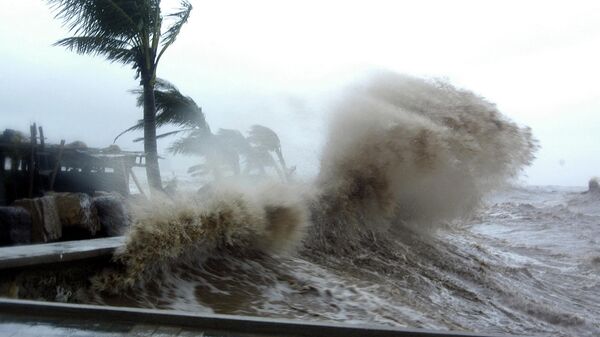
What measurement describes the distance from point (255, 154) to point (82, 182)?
25.4 ft

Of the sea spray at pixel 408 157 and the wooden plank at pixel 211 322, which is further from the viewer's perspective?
the sea spray at pixel 408 157

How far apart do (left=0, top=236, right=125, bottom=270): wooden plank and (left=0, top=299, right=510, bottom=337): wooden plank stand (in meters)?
0.89

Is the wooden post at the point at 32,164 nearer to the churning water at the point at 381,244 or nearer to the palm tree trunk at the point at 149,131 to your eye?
the palm tree trunk at the point at 149,131

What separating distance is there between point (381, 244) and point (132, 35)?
8561 millimetres

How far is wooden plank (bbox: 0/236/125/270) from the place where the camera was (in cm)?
325

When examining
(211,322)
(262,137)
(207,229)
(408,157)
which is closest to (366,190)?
(408,157)

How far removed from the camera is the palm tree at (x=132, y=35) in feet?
38.9

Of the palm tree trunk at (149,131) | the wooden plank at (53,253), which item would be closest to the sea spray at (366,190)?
the wooden plank at (53,253)

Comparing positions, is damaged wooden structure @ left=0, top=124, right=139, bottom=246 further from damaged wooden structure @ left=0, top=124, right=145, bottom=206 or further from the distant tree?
the distant tree

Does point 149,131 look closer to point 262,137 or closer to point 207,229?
point 262,137

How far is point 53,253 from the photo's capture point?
3.49 m

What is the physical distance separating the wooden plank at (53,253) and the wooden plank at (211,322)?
893 millimetres

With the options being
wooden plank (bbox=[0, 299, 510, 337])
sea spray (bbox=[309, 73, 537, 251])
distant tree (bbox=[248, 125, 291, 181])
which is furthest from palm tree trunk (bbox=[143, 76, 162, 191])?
wooden plank (bbox=[0, 299, 510, 337])

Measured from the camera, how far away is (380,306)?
13.0 feet
